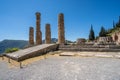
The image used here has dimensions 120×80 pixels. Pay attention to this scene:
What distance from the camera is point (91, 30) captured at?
77875 millimetres

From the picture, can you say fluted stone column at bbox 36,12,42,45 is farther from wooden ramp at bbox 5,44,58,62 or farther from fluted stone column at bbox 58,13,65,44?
wooden ramp at bbox 5,44,58,62

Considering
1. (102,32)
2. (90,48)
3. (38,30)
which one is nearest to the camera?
(90,48)

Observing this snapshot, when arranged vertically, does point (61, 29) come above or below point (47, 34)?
above

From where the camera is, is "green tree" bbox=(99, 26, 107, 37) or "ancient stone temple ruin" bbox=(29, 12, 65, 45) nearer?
"ancient stone temple ruin" bbox=(29, 12, 65, 45)

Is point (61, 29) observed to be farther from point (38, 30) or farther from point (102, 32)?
point (102, 32)

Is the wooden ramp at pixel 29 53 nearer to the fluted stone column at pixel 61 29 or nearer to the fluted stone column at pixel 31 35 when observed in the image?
the fluted stone column at pixel 61 29

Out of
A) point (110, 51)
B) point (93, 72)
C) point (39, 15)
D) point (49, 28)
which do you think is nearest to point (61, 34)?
point (49, 28)

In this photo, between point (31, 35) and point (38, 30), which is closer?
point (38, 30)

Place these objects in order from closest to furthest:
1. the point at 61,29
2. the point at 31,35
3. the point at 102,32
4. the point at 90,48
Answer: the point at 90,48 < the point at 61,29 < the point at 31,35 < the point at 102,32

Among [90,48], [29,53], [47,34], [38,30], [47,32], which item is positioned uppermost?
[38,30]

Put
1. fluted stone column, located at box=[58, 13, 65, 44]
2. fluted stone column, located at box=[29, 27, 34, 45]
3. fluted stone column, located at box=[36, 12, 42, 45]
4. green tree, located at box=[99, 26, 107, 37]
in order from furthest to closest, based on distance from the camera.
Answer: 1. green tree, located at box=[99, 26, 107, 37]
2. fluted stone column, located at box=[29, 27, 34, 45]
3. fluted stone column, located at box=[36, 12, 42, 45]
4. fluted stone column, located at box=[58, 13, 65, 44]

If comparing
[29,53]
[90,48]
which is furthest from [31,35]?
[90,48]

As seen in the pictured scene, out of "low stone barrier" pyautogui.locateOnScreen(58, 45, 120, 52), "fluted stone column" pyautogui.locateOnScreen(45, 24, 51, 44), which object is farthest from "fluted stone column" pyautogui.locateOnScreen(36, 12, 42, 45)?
"low stone barrier" pyautogui.locateOnScreen(58, 45, 120, 52)

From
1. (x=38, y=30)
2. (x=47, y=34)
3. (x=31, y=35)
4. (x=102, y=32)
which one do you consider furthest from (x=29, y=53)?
(x=102, y=32)
